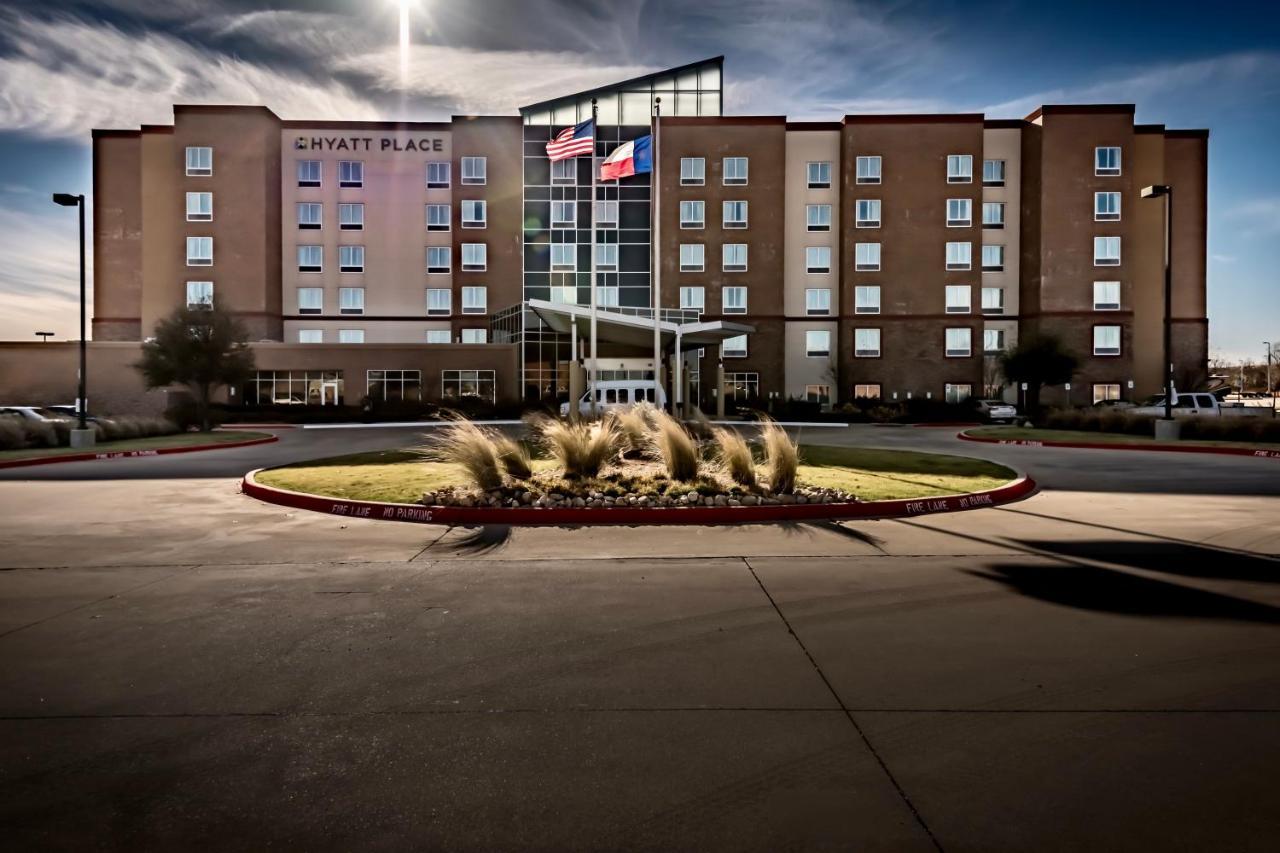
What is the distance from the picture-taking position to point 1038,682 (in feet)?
16.0

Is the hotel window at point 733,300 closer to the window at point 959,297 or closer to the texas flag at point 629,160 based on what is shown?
the window at point 959,297

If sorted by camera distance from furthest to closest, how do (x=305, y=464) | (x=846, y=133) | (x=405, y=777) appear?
(x=846, y=133), (x=305, y=464), (x=405, y=777)

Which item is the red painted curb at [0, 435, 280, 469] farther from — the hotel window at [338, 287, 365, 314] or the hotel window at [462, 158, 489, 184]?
the hotel window at [462, 158, 489, 184]

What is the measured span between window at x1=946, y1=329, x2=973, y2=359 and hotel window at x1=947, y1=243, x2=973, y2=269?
4318mm

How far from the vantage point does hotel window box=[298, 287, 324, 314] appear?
55.8m

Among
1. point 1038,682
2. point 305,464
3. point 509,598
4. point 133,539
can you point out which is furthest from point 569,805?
point 305,464

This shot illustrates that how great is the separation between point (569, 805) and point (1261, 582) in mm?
7209

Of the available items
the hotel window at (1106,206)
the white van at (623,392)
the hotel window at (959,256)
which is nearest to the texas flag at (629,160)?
the white van at (623,392)

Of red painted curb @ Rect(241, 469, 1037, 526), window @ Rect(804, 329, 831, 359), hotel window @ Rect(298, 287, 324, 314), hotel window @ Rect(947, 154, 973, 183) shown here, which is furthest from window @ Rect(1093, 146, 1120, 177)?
hotel window @ Rect(298, 287, 324, 314)

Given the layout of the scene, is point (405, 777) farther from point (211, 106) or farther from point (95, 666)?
point (211, 106)

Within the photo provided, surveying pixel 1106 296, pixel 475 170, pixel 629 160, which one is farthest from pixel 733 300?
pixel 629 160

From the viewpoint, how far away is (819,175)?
54.5 metres

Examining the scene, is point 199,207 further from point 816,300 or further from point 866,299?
point 866,299

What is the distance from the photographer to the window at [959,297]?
5378 cm
